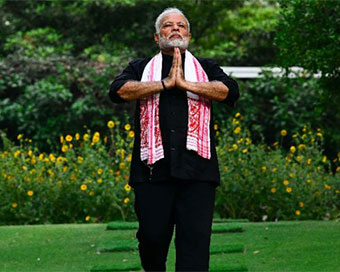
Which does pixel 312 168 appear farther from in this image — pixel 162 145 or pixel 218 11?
pixel 218 11

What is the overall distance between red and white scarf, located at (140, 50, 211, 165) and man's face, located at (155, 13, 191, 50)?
0.36ft

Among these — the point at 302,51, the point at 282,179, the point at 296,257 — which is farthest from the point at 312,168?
the point at 296,257

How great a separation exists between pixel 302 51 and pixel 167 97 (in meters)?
4.65

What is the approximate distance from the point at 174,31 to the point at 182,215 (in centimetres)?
104

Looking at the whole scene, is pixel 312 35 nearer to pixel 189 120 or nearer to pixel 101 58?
pixel 189 120

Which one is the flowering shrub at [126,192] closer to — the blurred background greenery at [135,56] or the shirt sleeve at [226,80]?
the blurred background greenery at [135,56]

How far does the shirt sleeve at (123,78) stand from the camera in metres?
4.87

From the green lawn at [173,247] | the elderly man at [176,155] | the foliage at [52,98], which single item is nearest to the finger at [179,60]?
the elderly man at [176,155]

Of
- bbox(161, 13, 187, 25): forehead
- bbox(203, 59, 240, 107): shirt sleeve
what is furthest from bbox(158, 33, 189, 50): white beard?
bbox(203, 59, 240, 107): shirt sleeve

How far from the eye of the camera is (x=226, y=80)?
193 inches

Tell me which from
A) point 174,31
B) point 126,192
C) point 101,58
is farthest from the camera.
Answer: point 101,58

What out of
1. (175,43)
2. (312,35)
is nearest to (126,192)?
(312,35)

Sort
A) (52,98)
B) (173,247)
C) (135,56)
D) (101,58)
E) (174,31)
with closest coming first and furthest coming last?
(174,31)
(173,247)
(52,98)
(101,58)
(135,56)

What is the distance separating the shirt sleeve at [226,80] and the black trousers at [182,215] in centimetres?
51
